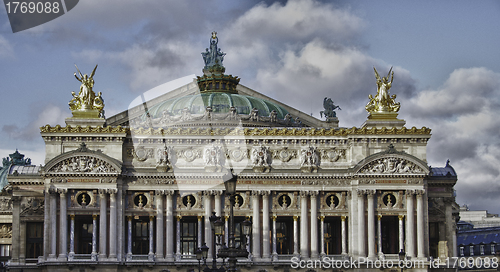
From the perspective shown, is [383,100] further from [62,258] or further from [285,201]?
[62,258]

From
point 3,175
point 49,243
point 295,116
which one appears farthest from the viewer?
point 3,175

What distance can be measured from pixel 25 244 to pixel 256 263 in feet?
65.8

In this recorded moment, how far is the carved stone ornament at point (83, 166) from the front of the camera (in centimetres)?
7594

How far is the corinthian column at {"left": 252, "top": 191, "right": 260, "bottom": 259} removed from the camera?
77250mm

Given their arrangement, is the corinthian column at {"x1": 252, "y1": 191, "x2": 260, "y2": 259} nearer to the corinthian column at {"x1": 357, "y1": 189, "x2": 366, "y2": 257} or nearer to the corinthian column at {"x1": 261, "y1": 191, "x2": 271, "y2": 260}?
the corinthian column at {"x1": 261, "y1": 191, "x2": 271, "y2": 260}

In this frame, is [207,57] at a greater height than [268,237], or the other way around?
[207,57]

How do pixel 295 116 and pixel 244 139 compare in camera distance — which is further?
pixel 295 116

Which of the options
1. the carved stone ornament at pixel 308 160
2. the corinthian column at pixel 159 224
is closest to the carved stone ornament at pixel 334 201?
the carved stone ornament at pixel 308 160

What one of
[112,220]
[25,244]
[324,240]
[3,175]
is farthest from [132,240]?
[3,175]

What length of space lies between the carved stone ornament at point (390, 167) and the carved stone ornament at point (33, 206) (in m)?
28.0

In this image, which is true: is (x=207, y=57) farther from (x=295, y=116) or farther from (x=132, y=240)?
(x=132, y=240)

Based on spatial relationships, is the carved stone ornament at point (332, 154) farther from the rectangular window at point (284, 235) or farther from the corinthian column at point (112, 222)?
the corinthian column at point (112, 222)

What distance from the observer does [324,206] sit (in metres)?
78.1

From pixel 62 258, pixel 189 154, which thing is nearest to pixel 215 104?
pixel 189 154
